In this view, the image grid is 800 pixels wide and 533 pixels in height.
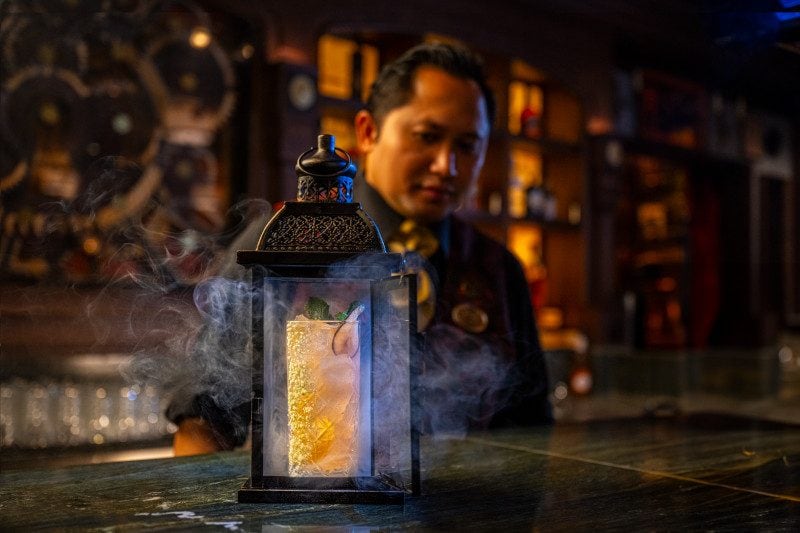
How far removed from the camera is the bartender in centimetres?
185

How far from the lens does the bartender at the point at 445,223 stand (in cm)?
185

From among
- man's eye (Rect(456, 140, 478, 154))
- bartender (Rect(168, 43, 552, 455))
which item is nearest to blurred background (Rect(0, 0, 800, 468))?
bartender (Rect(168, 43, 552, 455))

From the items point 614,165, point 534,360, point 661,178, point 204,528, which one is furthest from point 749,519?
point 661,178

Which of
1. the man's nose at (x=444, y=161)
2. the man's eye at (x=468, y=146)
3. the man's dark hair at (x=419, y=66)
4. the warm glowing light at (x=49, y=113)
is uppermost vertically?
the warm glowing light at (x=49, y=113)

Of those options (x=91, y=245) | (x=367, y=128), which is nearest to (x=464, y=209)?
(x=91, y=245)

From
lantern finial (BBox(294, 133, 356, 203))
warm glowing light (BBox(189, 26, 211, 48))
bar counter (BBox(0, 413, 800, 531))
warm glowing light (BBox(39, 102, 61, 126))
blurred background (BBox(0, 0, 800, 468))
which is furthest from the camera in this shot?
warm glowing light (BBox(189, 26, 211, 48))

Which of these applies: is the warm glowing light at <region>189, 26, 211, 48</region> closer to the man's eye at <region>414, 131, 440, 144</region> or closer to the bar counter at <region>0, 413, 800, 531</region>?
the man's eye at <region>414, 131, 440, 144</region>

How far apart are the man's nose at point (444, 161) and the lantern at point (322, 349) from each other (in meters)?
0.88

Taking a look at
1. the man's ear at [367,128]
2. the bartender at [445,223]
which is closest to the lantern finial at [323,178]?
the bartender at [445,223]

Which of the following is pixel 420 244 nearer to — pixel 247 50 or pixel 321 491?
pixel 321 491

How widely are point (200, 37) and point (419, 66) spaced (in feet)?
8.05

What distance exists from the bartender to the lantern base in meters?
0.72

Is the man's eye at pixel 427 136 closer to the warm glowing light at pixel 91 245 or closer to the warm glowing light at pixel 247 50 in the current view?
the warm glowing light at pixel 91 245

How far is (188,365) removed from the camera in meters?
1.25
